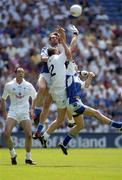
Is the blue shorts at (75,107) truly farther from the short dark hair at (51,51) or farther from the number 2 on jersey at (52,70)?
the short dark hair at (51,51)

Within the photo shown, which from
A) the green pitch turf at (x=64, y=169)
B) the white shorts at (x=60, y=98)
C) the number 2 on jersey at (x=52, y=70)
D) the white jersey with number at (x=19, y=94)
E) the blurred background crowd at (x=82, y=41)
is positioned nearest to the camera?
the green pitch turf at (x=64, y=169)

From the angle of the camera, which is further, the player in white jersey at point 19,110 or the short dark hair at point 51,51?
the short dark hair at point 51,51

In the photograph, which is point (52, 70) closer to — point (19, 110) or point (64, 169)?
point (19, 110)

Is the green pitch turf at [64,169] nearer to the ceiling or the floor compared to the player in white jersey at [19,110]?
nearer to the floor

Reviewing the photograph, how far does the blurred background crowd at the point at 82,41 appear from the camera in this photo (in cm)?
3325

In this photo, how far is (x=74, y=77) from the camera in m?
21.0

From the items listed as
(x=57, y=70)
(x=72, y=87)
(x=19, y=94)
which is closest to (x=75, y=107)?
(x=72, y=87)

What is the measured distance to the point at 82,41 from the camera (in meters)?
36.7

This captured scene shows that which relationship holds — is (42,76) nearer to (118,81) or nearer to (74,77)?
(74,77)

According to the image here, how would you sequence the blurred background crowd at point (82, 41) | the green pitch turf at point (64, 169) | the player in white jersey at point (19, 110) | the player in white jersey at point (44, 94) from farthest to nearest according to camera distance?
the blurred background crowd at point (82, 41), the player in white jersey at point (44, 94), the player in white jersey at point (19, 110), the green pitch turf at point (64, 169)

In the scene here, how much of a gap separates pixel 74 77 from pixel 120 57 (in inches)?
612

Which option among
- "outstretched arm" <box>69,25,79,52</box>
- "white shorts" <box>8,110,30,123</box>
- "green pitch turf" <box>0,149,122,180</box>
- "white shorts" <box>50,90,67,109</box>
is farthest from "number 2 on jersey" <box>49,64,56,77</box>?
"green pitch turf" <box>0,149,122,180</box>

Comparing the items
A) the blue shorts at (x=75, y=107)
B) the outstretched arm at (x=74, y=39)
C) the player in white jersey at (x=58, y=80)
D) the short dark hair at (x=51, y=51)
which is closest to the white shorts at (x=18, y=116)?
the player in white jersey at (x=58, y=80)

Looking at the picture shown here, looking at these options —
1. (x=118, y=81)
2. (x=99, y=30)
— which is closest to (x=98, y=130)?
(x=118, y=81)
